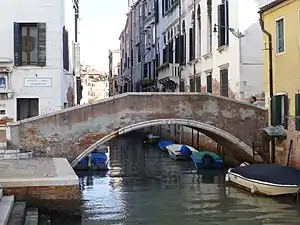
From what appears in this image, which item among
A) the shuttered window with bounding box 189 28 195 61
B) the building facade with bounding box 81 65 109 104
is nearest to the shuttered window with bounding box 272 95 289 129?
the shuttered window with bounding box 189 28 195 61

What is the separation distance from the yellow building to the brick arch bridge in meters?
1.13

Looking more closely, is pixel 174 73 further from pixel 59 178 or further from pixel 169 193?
pixel 59 178

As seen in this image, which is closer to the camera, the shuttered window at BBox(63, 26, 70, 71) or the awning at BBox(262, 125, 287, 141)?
the awning at BBox(262, 125, 287, 141)

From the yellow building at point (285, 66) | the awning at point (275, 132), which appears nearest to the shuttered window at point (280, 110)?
the yellow building at point (285, 66)

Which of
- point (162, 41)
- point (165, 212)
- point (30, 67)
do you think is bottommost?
point (165, 212)

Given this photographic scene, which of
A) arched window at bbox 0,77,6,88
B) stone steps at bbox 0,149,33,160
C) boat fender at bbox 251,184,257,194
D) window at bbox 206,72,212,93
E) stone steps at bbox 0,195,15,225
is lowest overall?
boat fender at bbox 251,184,257,194

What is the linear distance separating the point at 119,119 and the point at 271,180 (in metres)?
4.50

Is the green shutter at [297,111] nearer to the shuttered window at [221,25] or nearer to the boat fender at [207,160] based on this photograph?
the boat fender at [207,160]

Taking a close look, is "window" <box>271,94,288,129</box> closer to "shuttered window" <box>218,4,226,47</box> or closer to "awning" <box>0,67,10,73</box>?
"shuttered window" <box>218,4,226,47</box>

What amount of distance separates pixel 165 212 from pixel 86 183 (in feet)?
13.7

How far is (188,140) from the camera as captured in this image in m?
23.3

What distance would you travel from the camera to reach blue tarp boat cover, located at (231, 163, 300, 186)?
11820 mm

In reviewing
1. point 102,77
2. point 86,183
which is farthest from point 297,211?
point 102,77

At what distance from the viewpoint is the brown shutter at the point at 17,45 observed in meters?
15.8
